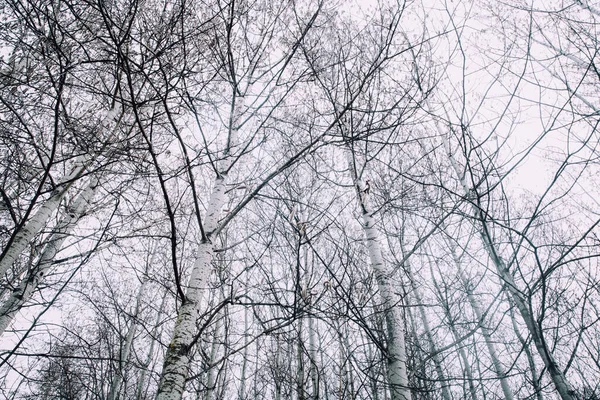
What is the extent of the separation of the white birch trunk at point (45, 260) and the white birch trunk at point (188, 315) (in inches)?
60.1

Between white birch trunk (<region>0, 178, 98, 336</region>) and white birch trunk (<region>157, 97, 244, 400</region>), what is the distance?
5.01 ft

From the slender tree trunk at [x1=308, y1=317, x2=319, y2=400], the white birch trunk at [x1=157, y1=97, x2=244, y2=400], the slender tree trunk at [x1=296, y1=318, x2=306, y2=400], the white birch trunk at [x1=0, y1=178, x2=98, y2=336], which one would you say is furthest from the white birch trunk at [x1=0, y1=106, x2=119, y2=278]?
the slender tree trunk at [x1=296, y1=318, x2=306, y2=400]

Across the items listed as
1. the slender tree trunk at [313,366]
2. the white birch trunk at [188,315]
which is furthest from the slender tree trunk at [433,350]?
the white birch trunk at [188,315]

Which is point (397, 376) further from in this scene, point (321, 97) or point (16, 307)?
point (16, 307)

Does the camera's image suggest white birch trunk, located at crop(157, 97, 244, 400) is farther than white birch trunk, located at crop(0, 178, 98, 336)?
No

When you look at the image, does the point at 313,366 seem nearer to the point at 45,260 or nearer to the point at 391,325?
the point at 391,325

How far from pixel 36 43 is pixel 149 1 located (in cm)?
140

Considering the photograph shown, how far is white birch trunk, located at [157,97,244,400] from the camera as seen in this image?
66.3 inches

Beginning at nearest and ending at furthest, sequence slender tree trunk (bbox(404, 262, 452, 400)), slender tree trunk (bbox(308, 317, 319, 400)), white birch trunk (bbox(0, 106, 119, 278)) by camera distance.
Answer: white birch trunk (bbox(0, 106, 119, 278)), slender tree trunk (bbox(308, 317, 319, 400)), slender tree trunk (bbox(404, 262, 452, 400))

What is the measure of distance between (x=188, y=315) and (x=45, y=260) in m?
2.88

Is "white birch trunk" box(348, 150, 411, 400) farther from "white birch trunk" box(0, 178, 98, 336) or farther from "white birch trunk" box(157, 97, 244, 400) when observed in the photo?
"white birch trunk" box(0, 178, 98, 336)

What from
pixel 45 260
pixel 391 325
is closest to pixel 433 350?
pixel 391 325

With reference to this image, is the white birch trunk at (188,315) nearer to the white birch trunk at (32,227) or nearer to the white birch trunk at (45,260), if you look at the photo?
the white birch trunk at (32,227)

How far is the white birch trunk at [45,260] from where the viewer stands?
3389 mm
